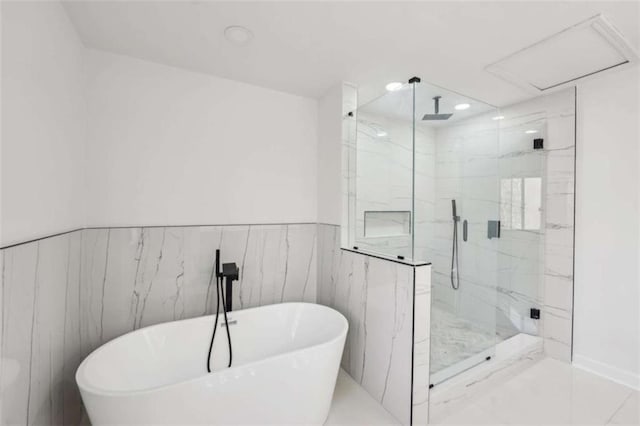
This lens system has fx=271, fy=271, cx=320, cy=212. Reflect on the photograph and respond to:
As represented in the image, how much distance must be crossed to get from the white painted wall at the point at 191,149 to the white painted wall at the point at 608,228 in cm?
235

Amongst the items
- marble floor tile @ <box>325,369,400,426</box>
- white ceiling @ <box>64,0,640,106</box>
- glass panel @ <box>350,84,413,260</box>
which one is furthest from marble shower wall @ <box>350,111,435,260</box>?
marble floor tile @ <box>325,369,400,426</box>

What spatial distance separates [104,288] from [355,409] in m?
1.93

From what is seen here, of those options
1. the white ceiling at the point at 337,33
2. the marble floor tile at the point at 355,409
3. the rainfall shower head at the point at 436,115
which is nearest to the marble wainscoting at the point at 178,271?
the marble floor tile at the point at 355,409

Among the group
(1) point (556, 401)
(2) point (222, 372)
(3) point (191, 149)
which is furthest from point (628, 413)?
(3) point (191, 149)

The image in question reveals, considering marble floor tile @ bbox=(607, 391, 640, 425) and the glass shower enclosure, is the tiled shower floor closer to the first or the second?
the glass shower enclosure

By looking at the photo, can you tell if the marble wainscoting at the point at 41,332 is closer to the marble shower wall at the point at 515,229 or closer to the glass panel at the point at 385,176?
the glass panel at the point at 385,176

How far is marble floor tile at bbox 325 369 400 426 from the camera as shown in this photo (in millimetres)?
1764

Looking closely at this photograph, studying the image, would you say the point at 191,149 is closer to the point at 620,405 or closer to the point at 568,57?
the point at 568,57

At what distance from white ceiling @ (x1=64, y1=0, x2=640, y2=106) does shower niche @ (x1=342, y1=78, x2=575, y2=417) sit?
0.27 m

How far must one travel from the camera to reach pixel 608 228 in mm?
2176

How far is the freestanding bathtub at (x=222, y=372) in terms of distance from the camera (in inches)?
46.4

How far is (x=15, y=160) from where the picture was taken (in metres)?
1.09

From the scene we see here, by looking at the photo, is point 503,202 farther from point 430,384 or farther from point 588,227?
point 430,384

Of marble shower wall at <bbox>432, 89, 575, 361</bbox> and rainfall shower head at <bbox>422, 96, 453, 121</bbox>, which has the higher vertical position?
rainfall shower head at <bbox>422, 96, 453, 121</bbox>
